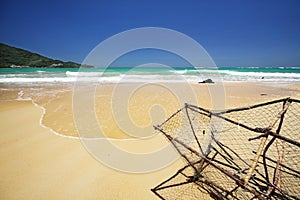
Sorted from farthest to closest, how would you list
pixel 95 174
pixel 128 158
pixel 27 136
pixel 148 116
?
pixel 148 116, pixel 27 136, pixel 128 158, pixel 95 174

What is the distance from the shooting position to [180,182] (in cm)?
242

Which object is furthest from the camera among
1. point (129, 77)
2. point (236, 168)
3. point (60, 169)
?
point (129, 77)

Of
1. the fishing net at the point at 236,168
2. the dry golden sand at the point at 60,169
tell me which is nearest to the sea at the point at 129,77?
the dry golden sand at the point at 60,169

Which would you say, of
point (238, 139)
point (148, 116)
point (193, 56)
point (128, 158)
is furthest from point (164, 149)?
point (193, 56)

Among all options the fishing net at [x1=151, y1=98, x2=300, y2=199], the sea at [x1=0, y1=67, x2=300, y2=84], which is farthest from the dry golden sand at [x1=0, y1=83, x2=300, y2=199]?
the sea at [x1=0, y1=67, x2=300, y2=84]

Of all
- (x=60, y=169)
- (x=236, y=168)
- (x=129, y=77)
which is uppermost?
(x=129, y=77)

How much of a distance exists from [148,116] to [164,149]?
2.26 meters

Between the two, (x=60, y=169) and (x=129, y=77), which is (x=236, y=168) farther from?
(x=129, y=77)

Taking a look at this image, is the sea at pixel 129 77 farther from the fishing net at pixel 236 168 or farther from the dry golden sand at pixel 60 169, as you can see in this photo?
the fishing net at pixel 236 168

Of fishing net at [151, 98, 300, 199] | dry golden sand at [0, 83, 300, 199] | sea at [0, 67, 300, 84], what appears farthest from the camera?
sea at [0, 67, 300, 84]

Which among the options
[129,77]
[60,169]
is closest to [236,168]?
[60,169]

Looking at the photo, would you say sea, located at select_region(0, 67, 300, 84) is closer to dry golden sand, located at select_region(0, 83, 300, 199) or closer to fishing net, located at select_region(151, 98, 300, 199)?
dry golden sand, located at select_region(0, 83, 300, 199)

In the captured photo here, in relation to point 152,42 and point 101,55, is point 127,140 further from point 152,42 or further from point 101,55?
point 152,42

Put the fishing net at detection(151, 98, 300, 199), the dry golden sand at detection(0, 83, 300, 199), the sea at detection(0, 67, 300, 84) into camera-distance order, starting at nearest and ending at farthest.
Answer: the fishing net at detection(151, 98, 300, 199), the dry golden sand at detection(0, 83, 300, 199), the sea at detection(0, 67, 300, 84)
